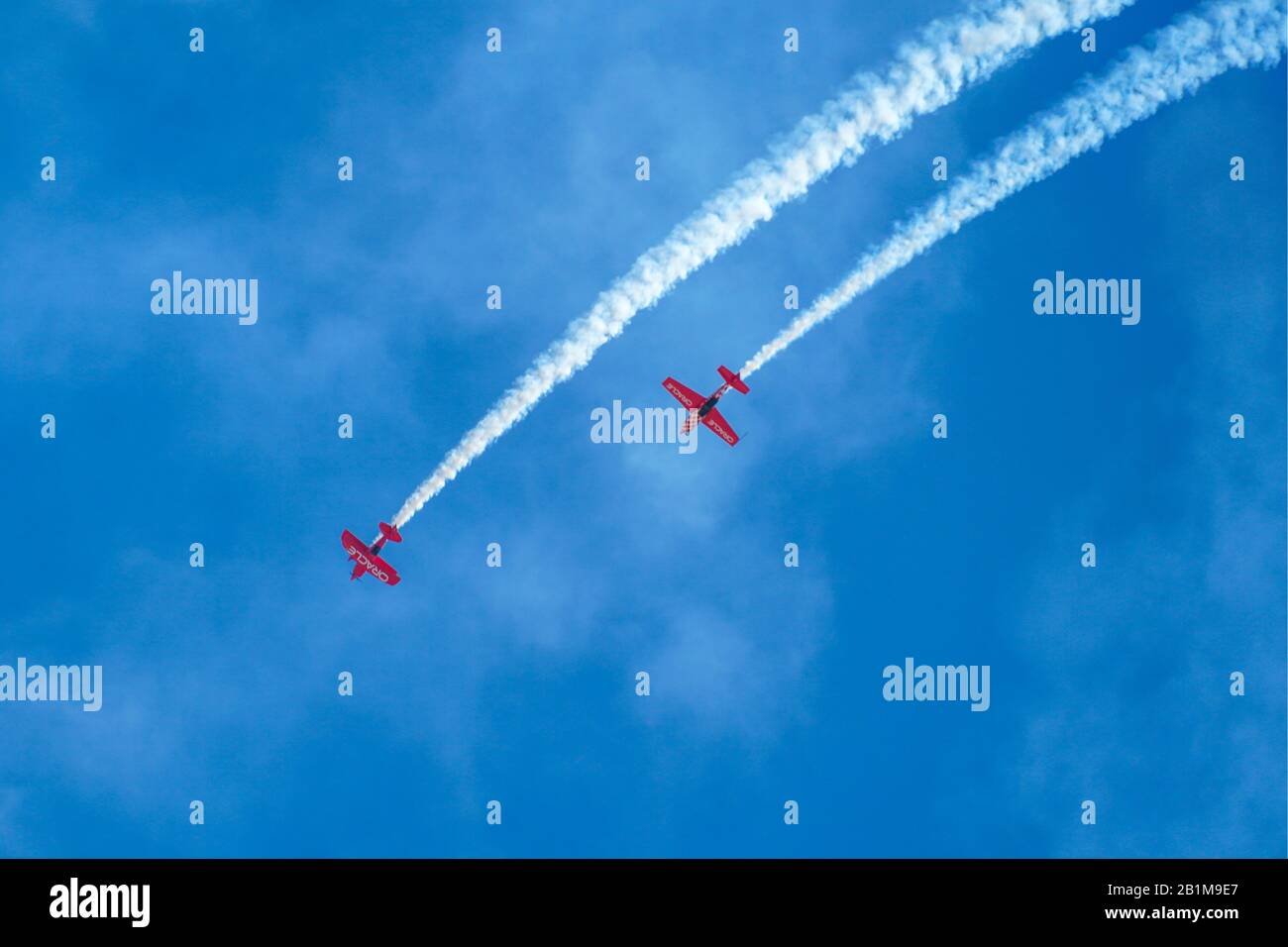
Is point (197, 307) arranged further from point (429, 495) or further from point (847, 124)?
point (847, 124)

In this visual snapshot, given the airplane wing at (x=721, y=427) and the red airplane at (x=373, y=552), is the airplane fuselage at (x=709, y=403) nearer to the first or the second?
the airplane wing at (x=721, y=427)

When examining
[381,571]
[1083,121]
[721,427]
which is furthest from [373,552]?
[1083,121]

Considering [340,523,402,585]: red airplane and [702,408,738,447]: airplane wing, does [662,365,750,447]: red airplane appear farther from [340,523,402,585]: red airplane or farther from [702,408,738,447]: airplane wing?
[340,523,402,585]: red airplane

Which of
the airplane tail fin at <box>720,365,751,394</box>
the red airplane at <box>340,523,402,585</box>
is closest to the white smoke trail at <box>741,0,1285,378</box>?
the airplane tail fin at <box>720,365,751,394</box>

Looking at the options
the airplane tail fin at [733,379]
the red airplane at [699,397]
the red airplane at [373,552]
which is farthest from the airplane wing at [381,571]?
the airplane tail fin at [733,379]
